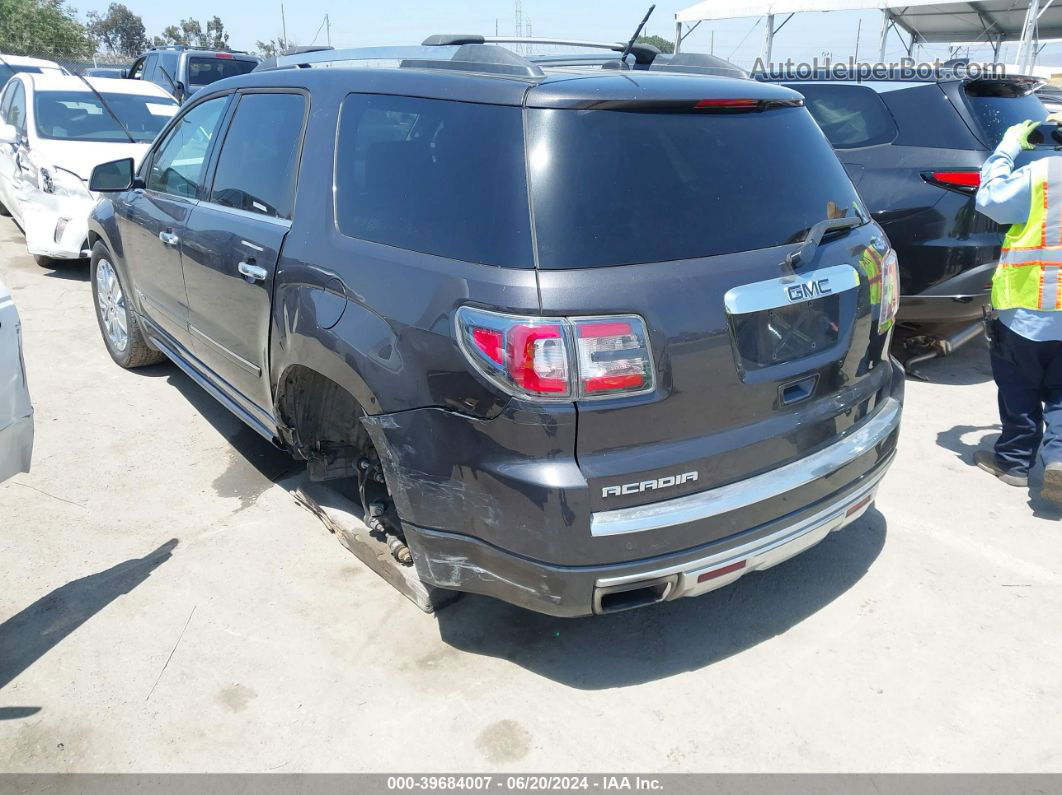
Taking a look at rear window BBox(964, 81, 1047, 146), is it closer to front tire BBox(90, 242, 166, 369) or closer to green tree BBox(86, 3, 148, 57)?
front tire BBox(90, 242, 166, 369)

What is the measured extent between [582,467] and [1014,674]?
5.72ft

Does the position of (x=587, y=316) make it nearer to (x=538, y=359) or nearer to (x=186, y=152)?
(x=538, y=359)

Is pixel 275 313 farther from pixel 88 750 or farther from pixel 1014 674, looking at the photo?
pixel 1014 674

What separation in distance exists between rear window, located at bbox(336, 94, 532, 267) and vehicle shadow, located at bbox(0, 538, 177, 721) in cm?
168

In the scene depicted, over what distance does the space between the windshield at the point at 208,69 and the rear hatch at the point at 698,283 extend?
15646 mm

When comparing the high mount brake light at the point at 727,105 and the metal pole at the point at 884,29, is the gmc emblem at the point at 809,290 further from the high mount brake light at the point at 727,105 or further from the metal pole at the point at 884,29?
the metal pole at the point at 884,29

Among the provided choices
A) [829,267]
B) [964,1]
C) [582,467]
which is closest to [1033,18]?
[964,1]

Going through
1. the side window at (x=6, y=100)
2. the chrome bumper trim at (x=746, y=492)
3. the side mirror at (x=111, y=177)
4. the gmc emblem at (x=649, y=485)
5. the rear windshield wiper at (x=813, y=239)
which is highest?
the side window at (x=6, y=100)

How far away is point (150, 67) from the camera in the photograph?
57.8ft

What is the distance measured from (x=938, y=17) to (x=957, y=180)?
17980 mm

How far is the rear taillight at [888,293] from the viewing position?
2.98m

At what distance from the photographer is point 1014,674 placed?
2852mm

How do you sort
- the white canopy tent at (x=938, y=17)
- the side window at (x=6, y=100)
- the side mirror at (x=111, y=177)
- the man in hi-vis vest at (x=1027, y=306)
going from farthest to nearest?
the white canopy tent at (x=938, y=17), the side window at (x=6, y=100), the side mirror at (x=111, y=177), the man in hi-vis vest at (x=1027, y=306)

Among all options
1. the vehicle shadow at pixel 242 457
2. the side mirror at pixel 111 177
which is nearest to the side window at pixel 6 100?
the side mirror at pixel 111 177
